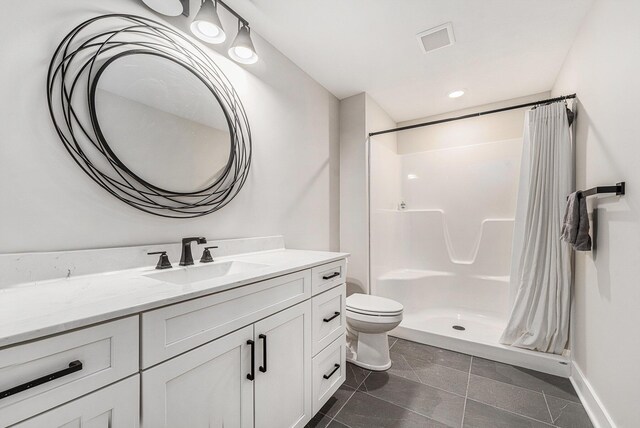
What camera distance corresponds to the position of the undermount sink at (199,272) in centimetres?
114

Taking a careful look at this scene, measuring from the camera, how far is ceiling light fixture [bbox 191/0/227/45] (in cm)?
130

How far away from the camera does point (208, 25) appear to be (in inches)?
54.3

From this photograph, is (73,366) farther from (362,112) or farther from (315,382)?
Answer: (362,112)

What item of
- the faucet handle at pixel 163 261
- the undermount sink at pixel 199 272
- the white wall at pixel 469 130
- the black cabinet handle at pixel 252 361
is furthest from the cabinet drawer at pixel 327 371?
the white wall at pixel 469 130

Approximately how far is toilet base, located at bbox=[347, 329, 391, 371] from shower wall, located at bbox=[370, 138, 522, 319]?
0.67 meters

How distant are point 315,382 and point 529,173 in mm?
2113

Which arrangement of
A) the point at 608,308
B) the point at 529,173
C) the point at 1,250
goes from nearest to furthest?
the point at 1,250, the point at 608,308, the point at 529,173

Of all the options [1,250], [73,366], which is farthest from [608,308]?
[1,250]

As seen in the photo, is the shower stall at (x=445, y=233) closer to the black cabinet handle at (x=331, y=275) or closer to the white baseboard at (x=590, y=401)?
the white baseboard at (x=590, y=401)

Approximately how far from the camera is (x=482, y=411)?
1517 mm

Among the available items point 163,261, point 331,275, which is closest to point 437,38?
point 331,275

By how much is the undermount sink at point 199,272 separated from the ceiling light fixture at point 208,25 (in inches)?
46.3

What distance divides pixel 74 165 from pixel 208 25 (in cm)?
94

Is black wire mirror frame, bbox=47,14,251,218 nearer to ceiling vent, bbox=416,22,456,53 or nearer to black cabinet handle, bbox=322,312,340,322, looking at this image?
black cabinet handle, bbox=322,312,340,322
